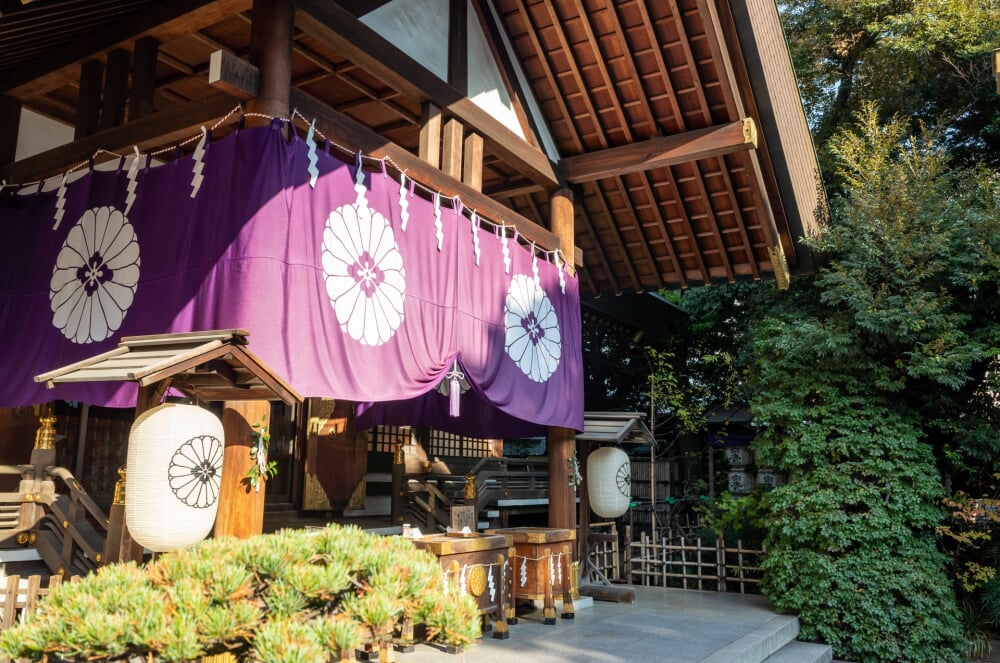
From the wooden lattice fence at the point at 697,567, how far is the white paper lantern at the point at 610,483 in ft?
7.29

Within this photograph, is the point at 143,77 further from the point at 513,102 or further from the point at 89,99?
the point at 513,102

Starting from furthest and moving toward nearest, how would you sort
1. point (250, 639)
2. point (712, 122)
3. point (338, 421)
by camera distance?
1. point (338, 421)
2. point (712, 122)
3. point (250, 639)

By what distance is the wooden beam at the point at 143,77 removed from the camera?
626 cm

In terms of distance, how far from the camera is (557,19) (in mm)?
8023

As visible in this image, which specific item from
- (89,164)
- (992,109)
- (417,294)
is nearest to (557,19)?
(417,294)

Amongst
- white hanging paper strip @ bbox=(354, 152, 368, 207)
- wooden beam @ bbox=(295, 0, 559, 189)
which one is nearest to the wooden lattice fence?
wooden beam @ bbox=(295, 0, 559, 189)

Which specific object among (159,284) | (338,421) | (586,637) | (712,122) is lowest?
(586,637)

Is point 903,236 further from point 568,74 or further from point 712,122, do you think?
point 568,74

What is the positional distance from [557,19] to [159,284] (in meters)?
5.11

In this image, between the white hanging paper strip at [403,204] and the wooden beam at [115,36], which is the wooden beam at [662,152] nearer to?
the white hanging paper strip at [403,204]

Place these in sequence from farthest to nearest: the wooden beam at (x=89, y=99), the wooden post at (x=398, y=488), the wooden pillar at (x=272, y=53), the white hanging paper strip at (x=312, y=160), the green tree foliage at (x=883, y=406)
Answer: the wooden post at (x=398, y=488), the green tree foliage at (x=883, y=406), the wooden beam at (x=89, y=99), the white hanging paper strip at (x=312, y=160), the wooden pillar at (x=272, y=53)

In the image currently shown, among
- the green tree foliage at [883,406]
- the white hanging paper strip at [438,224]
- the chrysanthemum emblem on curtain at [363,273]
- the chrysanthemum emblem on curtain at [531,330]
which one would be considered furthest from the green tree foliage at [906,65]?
the chrysanthemum emblem on curtain at [363,273]

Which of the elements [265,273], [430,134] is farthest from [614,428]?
[265,273]

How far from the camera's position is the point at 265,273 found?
4.97 metres
